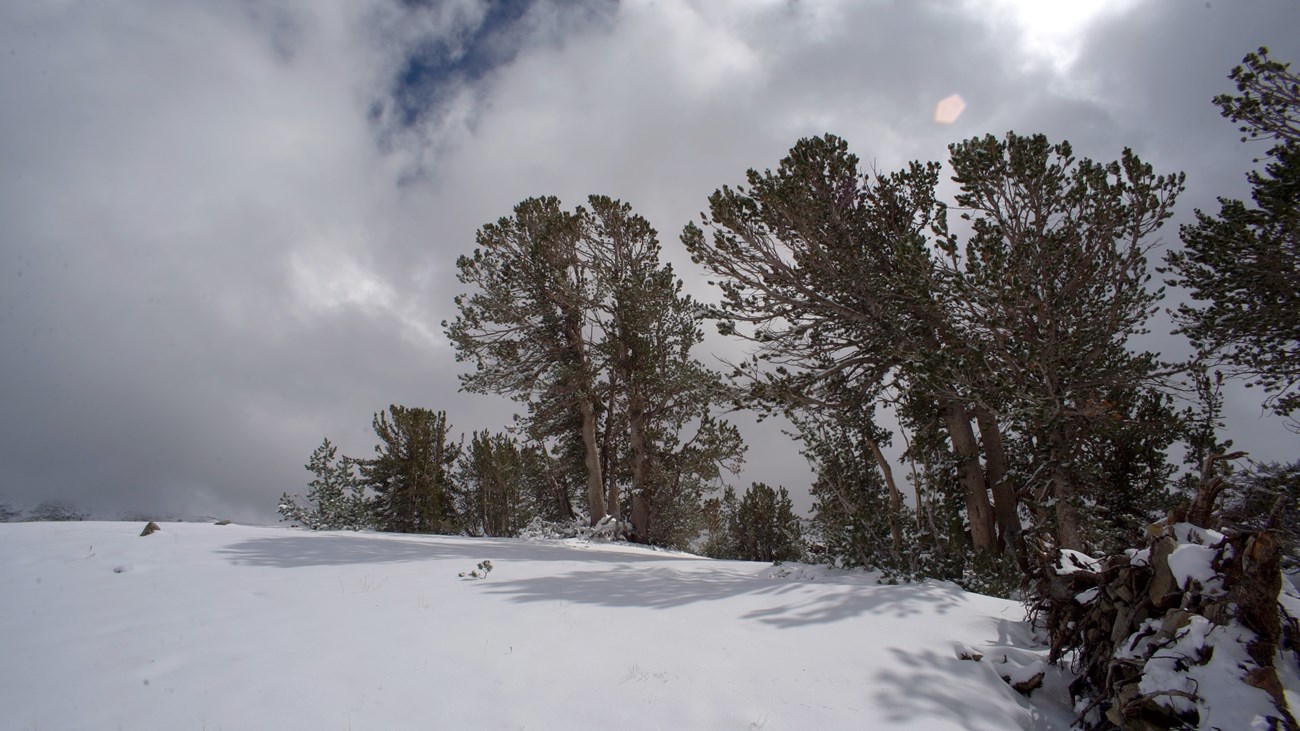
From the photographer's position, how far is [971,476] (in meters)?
10.7

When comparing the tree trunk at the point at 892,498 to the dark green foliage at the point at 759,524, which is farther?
the dark green foliage at the point at 759,524

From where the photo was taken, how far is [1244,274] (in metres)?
9.34

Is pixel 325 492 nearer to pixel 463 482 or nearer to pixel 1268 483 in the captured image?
pixel 463 482

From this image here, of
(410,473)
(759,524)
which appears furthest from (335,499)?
(759,524)

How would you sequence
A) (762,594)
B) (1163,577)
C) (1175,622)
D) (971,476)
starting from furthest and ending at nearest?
(971,476) → (762,594) → (1163,577) → (1175,622)

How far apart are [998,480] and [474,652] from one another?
10.8 m

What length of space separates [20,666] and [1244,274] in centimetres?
1461

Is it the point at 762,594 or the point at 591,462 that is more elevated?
the point at 591,462

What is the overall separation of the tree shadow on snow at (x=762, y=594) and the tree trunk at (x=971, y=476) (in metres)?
5.93

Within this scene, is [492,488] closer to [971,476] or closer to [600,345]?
[600,345]

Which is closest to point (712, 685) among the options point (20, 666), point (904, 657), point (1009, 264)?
point (904, 657)

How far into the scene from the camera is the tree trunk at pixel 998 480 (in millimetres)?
10719

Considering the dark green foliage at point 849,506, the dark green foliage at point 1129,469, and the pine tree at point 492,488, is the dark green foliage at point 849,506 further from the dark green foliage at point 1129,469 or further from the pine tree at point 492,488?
the pine tree at point 492,488

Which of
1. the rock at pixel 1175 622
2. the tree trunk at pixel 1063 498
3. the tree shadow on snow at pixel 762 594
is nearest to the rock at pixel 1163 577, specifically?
the rock at pixel 1175 622
